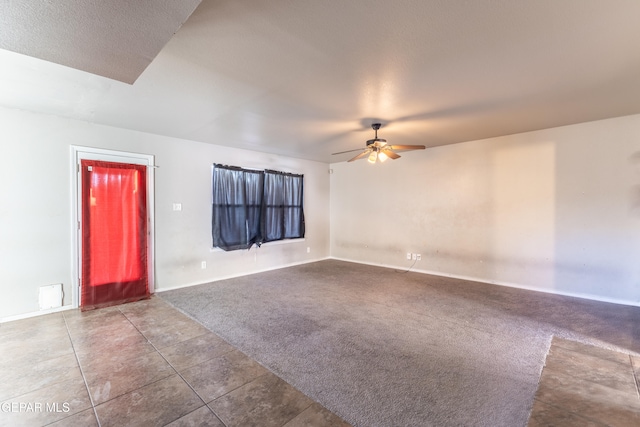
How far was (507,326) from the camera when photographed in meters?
3.10

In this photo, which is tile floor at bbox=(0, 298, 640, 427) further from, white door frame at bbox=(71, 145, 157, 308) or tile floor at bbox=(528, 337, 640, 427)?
white door frame at bbox=(71, 145, 157, 308)

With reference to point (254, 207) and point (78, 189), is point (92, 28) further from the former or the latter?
point (254, 207)

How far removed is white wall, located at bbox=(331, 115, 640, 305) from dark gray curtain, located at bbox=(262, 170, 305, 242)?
1.68 m

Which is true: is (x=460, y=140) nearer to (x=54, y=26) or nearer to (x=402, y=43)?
(x=402, y=43)

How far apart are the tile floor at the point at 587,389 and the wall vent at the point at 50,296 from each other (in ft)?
16.7

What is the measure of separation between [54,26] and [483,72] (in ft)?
10.1

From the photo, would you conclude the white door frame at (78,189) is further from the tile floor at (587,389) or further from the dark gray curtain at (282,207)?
the tile floor at (587,389)

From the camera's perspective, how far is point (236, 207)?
5.28m

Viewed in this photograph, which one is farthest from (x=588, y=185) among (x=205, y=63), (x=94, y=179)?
(x=94, y=179)

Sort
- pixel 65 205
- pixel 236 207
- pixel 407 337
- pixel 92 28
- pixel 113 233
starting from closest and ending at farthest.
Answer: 1. pixel 92 28
2. pixel 407 337
3. pixel 65 205
4. pixel 113 233
5. pixel 236 207

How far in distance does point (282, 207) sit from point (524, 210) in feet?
14.8

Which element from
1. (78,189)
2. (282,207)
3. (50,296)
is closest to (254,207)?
(282,207)

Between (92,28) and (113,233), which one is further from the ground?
(92,28)

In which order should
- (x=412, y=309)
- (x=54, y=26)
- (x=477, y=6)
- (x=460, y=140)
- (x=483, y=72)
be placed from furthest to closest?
1. (x=460, y=140)
2. (x=412, y=309)
3. (x=483, y=72)
4. (x=477, y=6)
5. (x=54, y=26)
